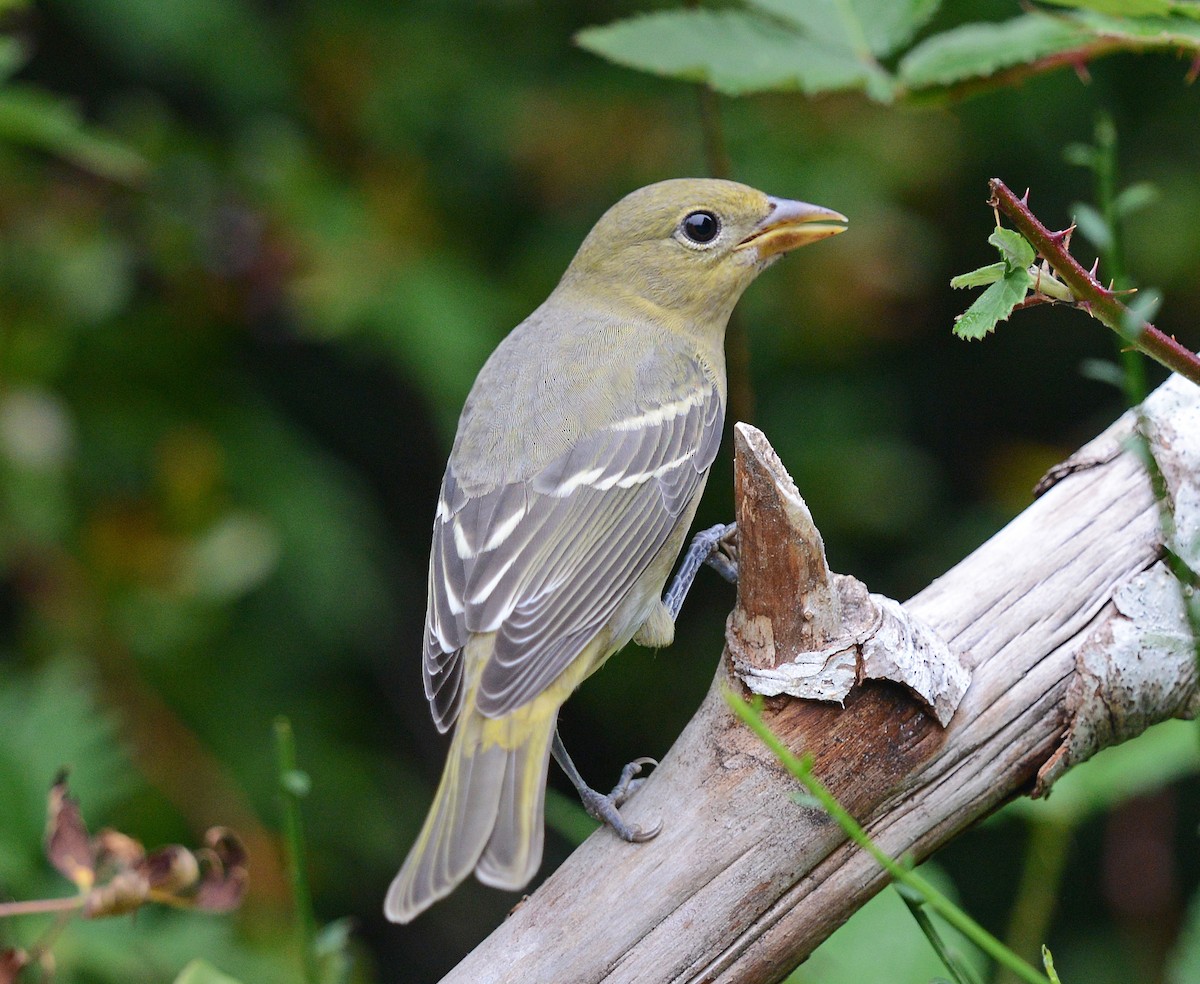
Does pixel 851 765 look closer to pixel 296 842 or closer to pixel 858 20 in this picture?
pixel 296 842

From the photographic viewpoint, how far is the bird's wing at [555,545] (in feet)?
9.26

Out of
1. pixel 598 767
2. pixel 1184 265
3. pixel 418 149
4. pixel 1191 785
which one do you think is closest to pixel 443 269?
pixel 418 149

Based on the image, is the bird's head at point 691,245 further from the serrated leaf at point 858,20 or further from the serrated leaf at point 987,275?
the serrated leaf at point 987,275

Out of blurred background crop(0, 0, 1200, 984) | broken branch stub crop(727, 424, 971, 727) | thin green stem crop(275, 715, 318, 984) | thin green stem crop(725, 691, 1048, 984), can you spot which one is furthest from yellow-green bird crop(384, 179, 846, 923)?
thin green stem crop(725, 691, 1048, 984)

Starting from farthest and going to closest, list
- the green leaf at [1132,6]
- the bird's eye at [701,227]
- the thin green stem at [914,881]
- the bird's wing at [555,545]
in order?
1. the bird's eye at [701,227]
2. the bird's wing at [555,545]
3. the green leaf at [1132,6]
4. the thin green stem at [914,881]

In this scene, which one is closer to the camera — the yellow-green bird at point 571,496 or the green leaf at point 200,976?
the green leaf at point 200,976

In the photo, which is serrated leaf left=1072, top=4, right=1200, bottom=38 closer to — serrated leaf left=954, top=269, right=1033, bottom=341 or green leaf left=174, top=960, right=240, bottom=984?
serrated leaf left=954, top=269, right=1033, bottom=341

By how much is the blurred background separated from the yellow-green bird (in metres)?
0.64

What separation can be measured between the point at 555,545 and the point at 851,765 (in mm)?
1046

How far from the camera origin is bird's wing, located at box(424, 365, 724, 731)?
2.82 metres

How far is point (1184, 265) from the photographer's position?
4621 millimetres

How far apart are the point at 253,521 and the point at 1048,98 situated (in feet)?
10.4

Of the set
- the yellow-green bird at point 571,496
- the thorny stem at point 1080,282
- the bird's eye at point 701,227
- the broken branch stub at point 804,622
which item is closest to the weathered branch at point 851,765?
the broken branch stub at point 804,622

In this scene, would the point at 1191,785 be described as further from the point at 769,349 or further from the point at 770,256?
the point at 770,256
